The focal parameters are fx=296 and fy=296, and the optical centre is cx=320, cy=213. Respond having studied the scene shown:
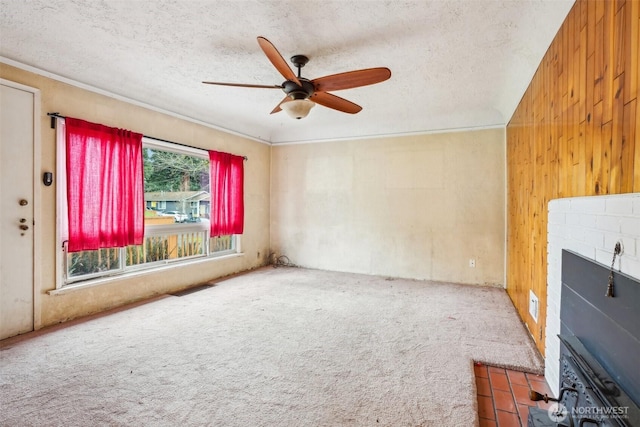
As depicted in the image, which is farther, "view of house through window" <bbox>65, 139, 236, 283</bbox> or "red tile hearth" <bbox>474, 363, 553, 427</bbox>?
"view of house through window" <bbox>65, 139, 236, 283</bbox>

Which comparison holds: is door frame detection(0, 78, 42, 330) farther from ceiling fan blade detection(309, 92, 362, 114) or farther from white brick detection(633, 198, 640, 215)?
white brick detection(633, 198, 640, 215)

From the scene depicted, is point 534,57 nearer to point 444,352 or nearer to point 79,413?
point 444,352

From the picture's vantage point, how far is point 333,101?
275 cm

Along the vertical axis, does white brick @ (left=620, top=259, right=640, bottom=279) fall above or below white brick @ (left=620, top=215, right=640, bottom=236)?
below

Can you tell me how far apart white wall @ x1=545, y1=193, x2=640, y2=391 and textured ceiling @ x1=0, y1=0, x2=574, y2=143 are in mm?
1264

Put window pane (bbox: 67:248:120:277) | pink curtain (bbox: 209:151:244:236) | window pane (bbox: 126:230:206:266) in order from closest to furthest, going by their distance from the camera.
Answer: window pane (bbox: 67:248:120:277)
window pane (bbox: 126:230:206:266)
pink curtain (bbox: 209:151:244:236)

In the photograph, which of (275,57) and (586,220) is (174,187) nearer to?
(275,57)

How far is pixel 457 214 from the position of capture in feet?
14.3

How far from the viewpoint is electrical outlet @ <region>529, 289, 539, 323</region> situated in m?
2.32

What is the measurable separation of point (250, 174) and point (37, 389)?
3.79 meters

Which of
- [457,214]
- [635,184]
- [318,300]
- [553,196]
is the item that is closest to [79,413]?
[318,300]

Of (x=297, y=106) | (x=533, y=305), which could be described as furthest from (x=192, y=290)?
(x=533, y=305)

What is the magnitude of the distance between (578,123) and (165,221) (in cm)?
415

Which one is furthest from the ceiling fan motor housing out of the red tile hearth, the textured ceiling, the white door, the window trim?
the red tile hearth
